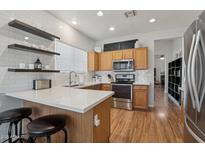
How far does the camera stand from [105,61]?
4637 mm

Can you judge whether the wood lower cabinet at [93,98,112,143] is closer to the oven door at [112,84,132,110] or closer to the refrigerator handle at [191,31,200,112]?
the refrigerator handle at [191,31,200,112]

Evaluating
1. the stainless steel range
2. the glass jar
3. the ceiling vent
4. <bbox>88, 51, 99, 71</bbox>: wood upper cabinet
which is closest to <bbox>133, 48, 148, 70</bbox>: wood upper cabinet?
the stainless steel range

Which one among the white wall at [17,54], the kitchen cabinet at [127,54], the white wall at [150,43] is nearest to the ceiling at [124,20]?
the white wall at [150,43]

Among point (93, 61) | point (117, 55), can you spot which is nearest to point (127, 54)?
point (117, 55)

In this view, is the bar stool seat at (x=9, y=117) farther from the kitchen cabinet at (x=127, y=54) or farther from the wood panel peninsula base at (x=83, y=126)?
the kitchen cabinet at (x=127, y=54)

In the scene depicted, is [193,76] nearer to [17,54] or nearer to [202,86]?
[202,86]

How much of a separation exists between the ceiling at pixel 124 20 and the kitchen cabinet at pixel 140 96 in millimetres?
2028

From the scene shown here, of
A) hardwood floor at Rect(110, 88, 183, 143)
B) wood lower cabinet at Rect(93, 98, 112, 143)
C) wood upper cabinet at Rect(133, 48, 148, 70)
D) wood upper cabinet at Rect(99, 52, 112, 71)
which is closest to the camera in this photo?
wood lower cabinet at Rect(93, 98, 112, 143)

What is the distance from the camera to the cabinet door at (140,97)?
371cm

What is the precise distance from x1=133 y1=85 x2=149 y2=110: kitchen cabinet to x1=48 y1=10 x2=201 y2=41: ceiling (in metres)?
2.03

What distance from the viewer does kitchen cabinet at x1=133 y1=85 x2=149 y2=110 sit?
3.71m

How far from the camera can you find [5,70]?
6.44 feet
